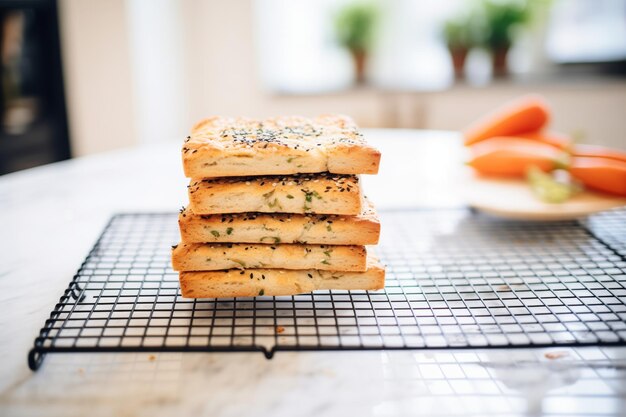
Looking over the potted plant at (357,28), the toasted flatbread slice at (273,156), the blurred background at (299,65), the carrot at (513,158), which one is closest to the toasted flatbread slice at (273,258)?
the toasted flatbread slice at (273,156)

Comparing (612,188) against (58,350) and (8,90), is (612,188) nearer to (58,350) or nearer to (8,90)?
(58,350)

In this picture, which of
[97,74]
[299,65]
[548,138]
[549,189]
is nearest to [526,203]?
[549,189]

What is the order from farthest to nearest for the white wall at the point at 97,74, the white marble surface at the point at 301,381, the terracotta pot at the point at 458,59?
the terracotta pot at the point at 458,59
the white wall at the point at 97,74
the white marble surface at the point at 301,381

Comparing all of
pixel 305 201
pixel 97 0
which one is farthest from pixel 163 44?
pixel 305 201

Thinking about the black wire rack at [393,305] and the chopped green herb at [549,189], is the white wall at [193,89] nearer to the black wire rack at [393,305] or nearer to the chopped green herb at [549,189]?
the black wire rack at [393,305]

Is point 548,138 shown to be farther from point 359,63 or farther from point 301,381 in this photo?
point 359,63

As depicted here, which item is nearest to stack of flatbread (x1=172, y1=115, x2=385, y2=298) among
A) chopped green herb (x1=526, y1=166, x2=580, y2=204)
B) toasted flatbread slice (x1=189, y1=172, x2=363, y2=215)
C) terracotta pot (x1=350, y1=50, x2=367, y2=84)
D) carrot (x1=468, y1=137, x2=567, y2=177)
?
toasted flatbread slice (x1=189, y1=172, x2=363, y2=215)

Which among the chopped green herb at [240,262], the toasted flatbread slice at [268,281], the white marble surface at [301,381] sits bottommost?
the white marble surface at [301,381]
